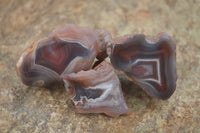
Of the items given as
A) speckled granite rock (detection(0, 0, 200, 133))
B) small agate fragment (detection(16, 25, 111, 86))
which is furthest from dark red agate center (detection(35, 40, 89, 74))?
speckled granite rock (detection(0, 0, 200, 133))

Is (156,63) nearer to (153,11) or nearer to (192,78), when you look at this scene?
(192,78)

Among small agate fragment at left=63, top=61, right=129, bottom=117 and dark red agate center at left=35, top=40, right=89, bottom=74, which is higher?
dark red agate center at left=35, top=40, right=89, bottom=74

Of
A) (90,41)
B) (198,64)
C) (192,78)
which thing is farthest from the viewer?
(198,64)

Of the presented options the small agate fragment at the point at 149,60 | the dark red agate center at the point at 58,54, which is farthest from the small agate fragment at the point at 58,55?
the small agate fragment at the point at 149,60

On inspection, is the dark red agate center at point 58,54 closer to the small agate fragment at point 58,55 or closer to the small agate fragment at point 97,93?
the small agate fragment at point 58,55

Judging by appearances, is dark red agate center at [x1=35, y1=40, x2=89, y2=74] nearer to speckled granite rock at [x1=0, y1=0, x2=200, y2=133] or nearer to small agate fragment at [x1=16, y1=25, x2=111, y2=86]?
small agate fragment at [x1=16, y1=25, x2=111, y2=86]

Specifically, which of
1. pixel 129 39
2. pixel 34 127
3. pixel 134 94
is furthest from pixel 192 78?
pixel 34 127
